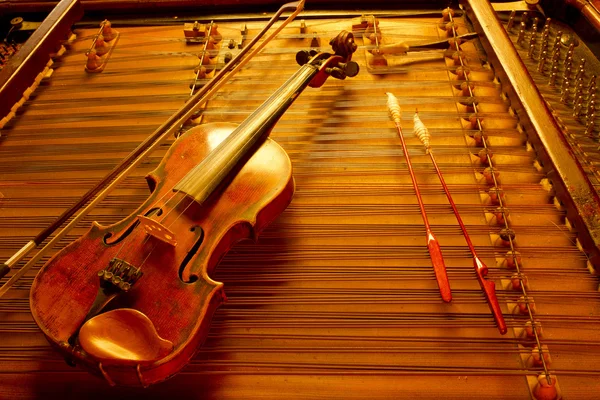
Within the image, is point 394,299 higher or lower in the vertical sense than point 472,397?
higher

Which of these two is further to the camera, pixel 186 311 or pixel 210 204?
pixel 210 204

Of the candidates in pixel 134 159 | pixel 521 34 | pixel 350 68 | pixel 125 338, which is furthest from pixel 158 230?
→ pixel 521 34

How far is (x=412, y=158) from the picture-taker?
1.99 metres

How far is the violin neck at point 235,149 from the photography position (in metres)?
1.57

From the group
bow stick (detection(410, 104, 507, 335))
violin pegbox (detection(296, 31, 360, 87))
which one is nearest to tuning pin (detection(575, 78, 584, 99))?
bow stick (detection(410, 104, 507, 335))

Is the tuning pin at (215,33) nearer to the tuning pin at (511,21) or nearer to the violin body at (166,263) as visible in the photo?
the violin body at (166,263)

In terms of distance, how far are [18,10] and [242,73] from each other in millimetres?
1421

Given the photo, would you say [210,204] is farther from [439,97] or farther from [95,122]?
[439,97]

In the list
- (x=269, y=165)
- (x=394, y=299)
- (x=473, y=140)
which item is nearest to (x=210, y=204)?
(x=269, y=165)

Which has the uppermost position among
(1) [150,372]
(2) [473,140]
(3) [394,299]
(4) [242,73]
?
(4) [242,73]

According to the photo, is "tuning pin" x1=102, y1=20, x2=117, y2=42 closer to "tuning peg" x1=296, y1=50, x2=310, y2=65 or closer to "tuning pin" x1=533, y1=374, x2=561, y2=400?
"tuning peg" x1=296, y1=50, x2=310, y2=65

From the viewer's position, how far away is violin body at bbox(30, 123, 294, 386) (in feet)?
4.07

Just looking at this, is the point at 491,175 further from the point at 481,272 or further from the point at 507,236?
the point at 481,272

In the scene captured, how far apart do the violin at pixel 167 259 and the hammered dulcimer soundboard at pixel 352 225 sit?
193 mm
